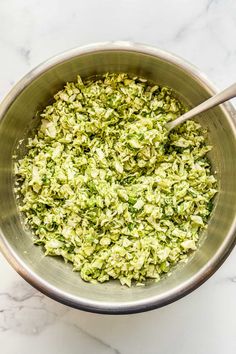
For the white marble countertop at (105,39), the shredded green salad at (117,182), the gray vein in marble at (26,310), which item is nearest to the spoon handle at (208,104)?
the shredded green salad at (117,182)

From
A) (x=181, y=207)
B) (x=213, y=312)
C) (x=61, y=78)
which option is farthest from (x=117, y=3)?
(x=213, y=312)

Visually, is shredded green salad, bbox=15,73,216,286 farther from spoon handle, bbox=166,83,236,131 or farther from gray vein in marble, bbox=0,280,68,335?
gray vein in marble, bbox=0,280,68,335

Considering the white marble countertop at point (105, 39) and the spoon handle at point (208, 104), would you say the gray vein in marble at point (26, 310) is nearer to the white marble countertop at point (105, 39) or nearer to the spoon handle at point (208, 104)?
the white marble countertop at point (105, 39)

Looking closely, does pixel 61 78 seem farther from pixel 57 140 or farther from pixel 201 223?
pixel 201 223

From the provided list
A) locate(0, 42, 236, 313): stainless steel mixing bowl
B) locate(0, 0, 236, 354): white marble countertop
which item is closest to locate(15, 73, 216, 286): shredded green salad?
locate(0, 42, 236, 313): stainless steel mixing bowl

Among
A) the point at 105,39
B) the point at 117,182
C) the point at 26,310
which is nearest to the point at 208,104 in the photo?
the point at 117,182

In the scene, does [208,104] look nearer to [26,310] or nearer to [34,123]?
[34,123]

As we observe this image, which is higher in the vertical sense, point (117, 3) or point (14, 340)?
point (117, 3)
